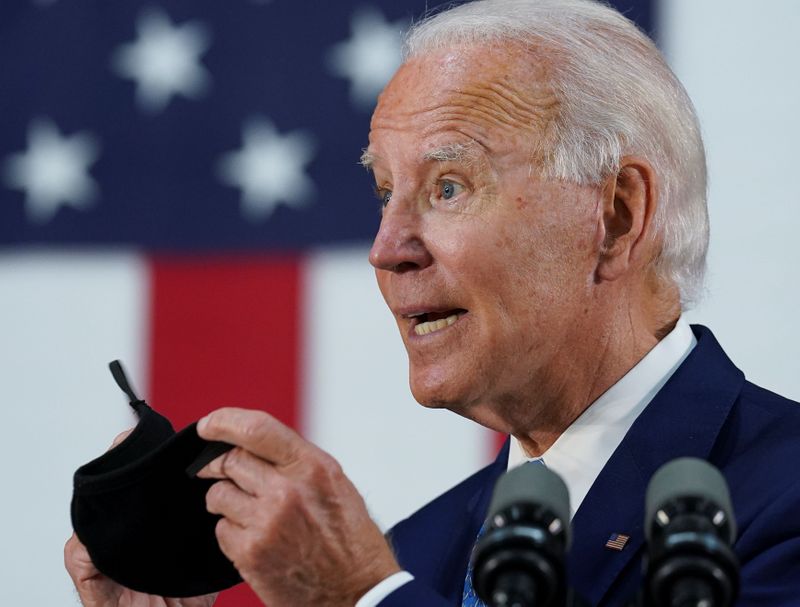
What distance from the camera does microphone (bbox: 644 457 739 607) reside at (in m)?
0.82

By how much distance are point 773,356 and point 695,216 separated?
3.23ft

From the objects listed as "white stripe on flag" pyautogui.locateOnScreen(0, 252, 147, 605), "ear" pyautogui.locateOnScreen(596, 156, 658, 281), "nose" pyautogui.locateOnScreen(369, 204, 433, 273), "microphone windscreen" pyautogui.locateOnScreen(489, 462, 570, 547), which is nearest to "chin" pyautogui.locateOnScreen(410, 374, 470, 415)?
"nose" pyautogui.locateOnScreen(369, 204, 433, 273)

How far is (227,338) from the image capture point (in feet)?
9.96

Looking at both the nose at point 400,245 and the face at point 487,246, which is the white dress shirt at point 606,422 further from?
the nose at point 400,245

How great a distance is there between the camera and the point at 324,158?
3.02 meters

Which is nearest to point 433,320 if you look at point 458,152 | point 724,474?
point 458,152

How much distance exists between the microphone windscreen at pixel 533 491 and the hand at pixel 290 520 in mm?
393

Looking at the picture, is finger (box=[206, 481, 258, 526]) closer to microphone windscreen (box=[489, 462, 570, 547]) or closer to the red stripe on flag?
microphone windscreen (box=[489, 462, 570, 547])

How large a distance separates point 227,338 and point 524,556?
2.25 meters

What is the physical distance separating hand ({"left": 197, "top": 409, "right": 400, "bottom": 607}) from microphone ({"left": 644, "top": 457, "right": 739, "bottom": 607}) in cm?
50

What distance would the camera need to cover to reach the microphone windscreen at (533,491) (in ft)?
2.93

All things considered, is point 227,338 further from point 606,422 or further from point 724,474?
point 724,474

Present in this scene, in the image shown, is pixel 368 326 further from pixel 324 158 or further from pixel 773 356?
pixel 773 356

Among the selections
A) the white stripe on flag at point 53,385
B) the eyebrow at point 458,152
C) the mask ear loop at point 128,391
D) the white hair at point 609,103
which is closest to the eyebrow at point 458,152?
the eyebrow at point 458,152
